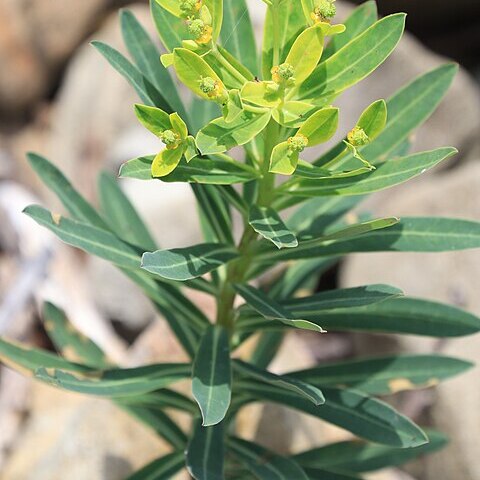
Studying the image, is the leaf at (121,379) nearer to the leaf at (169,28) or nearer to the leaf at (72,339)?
the leaf at (72,339)

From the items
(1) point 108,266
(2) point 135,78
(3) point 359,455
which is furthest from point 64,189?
(1) point 108,266

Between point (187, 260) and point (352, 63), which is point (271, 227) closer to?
point (187, 260)

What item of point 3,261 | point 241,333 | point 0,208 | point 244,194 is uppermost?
point 244,194

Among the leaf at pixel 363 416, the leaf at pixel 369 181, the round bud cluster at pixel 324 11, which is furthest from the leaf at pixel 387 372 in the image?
the round bud cluster at pixel 324 11

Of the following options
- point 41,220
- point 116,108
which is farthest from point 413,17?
point 41,220

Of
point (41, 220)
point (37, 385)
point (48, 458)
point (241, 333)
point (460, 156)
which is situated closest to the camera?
point (41, 220)

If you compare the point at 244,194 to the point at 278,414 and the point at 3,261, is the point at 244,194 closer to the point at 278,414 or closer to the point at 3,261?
the point at 278,414
